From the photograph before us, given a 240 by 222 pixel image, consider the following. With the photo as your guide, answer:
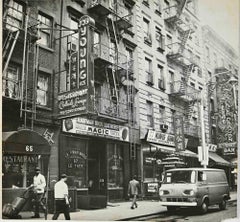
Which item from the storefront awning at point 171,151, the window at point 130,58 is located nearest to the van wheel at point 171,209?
the storefront awning at point 171,151

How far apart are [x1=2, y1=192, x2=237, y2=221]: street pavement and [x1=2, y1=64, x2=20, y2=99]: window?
1.67 metres

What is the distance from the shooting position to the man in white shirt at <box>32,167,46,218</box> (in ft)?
18.1

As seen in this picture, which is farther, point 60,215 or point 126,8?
point 126,8

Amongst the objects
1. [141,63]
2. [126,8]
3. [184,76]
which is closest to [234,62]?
[184,76]

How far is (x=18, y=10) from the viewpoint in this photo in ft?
19.1

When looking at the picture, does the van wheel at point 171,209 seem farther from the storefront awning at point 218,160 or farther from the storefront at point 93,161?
the storefront awning at point 218,160

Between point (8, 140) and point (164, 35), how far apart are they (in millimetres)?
3092

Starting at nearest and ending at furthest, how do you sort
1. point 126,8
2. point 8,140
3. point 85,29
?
point 8,140 < point 85,29 < point 126,8

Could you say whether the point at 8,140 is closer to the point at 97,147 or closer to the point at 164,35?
the point at 97,147

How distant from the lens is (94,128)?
6012 millimetres

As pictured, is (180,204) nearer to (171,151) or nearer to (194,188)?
(194,188)

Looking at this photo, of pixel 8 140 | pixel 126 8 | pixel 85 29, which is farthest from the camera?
pixel 126 8

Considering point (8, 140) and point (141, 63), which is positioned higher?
point (141, 63)

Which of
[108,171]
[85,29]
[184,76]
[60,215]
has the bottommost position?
[60,215]
